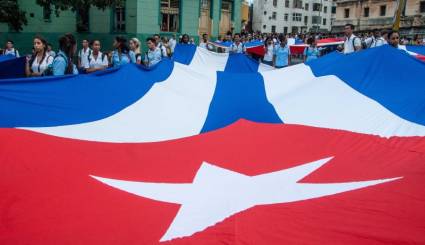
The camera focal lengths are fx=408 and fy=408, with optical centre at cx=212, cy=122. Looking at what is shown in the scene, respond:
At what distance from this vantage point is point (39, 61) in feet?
18.6

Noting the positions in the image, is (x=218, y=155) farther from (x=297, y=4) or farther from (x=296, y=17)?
(x=297, y=4)

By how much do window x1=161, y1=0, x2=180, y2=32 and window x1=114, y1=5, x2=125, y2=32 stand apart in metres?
2.04

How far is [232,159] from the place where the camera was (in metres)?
3.32

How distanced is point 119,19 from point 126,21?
27.8 inches

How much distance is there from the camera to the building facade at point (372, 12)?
45.1 meters

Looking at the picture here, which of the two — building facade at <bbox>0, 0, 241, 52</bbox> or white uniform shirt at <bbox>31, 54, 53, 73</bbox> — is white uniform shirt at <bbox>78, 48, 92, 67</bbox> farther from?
building facade at <bbox>0, 0, 241, 52</bbox>

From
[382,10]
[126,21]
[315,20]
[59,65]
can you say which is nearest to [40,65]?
[59,65]

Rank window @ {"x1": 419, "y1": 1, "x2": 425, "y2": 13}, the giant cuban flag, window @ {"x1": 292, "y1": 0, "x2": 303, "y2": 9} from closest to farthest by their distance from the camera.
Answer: the giant cuban flag, window @ {"x1": 419, "y1": 1, "x2": 425, "y2": 13}, window @ {"x1": 292, "y1": 0, "x2": 303, "y2": 9}

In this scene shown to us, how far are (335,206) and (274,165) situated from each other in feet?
2.70

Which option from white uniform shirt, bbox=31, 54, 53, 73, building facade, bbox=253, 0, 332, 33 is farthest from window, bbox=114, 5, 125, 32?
building facade, bbox=253, 0, 332, 33

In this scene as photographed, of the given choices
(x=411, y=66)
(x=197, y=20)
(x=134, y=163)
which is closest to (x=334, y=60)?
(x=411, y=66)

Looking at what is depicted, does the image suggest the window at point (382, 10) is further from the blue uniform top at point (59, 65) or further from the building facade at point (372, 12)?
the blue uniform top at point (59, 65)

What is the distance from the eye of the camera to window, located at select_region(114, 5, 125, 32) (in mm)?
19667

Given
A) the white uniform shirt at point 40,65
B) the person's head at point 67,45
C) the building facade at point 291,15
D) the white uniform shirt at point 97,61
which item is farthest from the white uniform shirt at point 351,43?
the building facade at point 291,15
